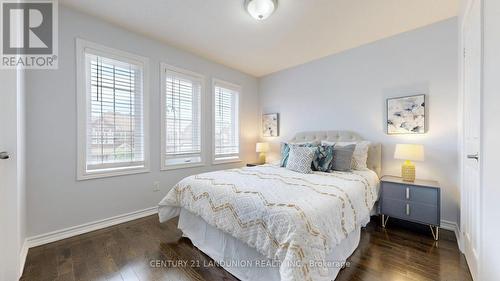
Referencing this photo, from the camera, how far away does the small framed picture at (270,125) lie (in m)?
4.21

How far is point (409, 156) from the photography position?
7.73 feet

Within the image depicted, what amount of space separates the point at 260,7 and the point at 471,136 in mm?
2231

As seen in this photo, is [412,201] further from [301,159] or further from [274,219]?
[274,219]

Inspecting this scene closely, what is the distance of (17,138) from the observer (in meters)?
1.48

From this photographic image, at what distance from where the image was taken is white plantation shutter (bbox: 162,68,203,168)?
10.2ft

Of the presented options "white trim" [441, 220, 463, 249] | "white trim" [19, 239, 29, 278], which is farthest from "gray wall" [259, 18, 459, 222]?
"white trim" [19, 239, 29, 278]

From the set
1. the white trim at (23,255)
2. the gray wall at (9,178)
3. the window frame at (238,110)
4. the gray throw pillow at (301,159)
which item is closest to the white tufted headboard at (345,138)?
the gray throw pillow at (301,159)

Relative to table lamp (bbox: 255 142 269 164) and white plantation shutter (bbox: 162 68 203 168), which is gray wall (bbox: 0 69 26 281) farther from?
table lamp (bbox: 255 142 269 164)

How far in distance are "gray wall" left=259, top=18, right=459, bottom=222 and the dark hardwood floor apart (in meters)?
0.80

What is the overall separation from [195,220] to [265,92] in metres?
3.21

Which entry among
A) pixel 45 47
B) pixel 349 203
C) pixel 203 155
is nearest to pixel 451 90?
pixel 349 203

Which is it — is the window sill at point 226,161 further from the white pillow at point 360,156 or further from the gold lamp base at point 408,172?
the gold lamp base at point 408,172

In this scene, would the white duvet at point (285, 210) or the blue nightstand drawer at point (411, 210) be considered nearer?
the white duvet at point (285, 210)

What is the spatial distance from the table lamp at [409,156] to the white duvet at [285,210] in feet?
1.84
